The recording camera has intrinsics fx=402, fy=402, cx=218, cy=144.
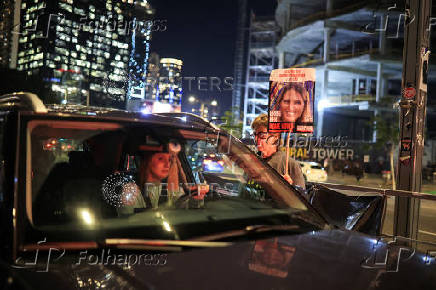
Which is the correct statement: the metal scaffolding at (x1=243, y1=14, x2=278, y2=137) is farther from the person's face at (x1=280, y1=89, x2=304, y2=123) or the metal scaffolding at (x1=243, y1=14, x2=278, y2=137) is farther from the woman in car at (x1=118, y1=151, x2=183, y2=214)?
the woman in car at (x1=118, y1=151, x2=183, y2=214)

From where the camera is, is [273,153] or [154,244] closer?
[154,244]

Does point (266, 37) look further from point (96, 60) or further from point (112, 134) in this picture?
point (112, 134)

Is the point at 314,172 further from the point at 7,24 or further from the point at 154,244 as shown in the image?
the point at 154,244

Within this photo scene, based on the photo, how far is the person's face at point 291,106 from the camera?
213 inches

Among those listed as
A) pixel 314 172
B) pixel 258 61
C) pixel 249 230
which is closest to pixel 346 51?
pixel 314 172

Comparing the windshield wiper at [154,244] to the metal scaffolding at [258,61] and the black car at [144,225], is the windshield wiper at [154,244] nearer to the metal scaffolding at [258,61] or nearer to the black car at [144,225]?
the black car at [144,225]

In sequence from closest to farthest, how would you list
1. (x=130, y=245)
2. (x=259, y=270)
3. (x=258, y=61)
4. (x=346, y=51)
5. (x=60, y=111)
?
(x=259, y=270)
(x=130, y=245)
(x=60, y=111)
(x=346, y=51)
(x=258, y=61)

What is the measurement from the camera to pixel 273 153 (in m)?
5.31

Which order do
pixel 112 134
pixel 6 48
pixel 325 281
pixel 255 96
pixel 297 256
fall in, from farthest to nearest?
pixel 255 96, pixel 6 48, pixel 112 134, pixel 297 256, pixel 325 281

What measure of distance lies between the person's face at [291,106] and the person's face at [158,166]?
2.89 metres

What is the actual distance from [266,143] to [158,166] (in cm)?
271

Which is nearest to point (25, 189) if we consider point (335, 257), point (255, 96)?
point (335, 257)

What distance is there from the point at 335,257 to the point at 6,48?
94.3 ft

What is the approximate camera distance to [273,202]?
2.84 metres
